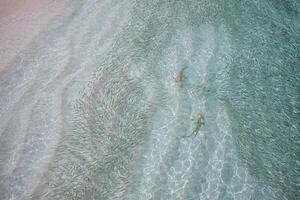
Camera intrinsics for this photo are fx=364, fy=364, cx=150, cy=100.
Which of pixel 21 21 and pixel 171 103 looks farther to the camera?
pixel 21 21

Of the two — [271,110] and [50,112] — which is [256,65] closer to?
[271,110]

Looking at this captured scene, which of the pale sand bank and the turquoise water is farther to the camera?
the pale sand bank

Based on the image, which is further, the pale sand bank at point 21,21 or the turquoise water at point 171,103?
the pale sand bank at point 21,21

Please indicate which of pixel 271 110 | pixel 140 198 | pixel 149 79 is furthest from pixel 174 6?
pixel 140 198

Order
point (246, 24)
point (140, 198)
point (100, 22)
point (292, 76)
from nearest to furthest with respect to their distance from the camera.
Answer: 1. point (140, 198)
2. point (292, 76)
3. point (246, 24)
4. point (100, 22)

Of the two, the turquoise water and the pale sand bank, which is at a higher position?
the pale sand bank

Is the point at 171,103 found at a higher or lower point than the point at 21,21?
lower

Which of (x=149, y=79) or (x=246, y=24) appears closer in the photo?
(x=149, y=79)

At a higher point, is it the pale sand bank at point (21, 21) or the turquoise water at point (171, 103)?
the pale sand bank at point (21, 21)
